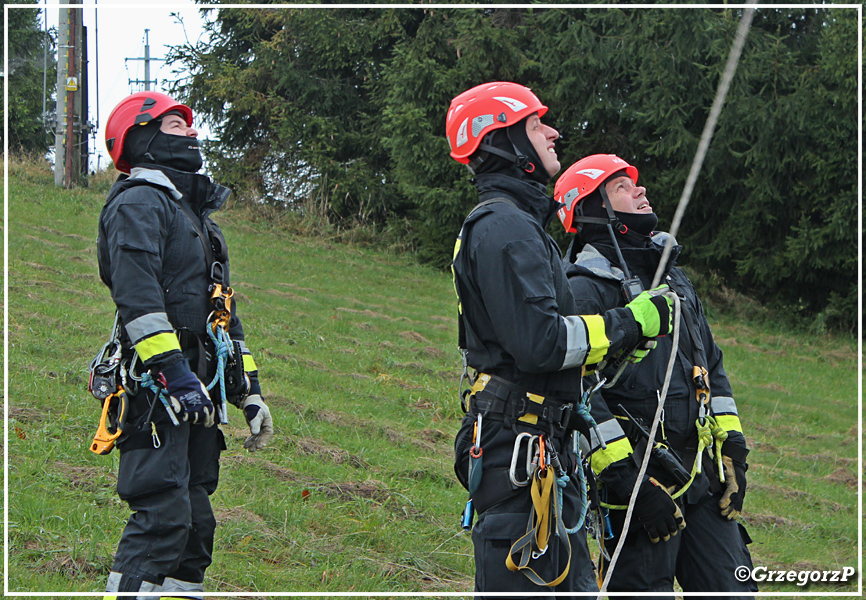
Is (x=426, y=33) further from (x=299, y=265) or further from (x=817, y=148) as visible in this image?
(x=817, y=148)

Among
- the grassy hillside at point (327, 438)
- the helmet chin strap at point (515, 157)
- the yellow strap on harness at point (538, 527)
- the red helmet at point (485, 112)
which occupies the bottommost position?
the grassy hillside at point (327, 438)

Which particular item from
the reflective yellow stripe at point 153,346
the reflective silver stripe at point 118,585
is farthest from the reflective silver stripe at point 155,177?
the reflective silver stripe at point 118,585

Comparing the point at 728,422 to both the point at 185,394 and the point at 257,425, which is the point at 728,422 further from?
the point at 185,394

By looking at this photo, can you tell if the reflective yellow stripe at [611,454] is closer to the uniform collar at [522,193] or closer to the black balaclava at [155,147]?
the uniform collar at [522,193]

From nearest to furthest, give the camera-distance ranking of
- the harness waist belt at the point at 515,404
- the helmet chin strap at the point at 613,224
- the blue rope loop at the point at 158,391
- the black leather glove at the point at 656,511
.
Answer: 1. the harness waist belt at the point at 515,404
2. the blue rope loop at the point at 158,391
3. the black leather glove at the point at 656,511
4. the helmet chin strap at the point at 613,224

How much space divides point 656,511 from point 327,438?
3.89 m

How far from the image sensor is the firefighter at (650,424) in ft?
11.1

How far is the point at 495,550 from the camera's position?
275cm

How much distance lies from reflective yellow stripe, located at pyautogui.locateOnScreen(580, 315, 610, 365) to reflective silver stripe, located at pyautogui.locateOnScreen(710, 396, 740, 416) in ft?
4.65

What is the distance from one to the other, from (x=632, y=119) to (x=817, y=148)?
135 inches

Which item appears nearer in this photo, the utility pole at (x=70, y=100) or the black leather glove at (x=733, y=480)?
the black leather glove at (x=733, y=480)

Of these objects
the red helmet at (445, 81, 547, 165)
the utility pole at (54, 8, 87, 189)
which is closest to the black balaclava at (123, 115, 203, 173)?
the red helmet at (445, 81, 547, 165)

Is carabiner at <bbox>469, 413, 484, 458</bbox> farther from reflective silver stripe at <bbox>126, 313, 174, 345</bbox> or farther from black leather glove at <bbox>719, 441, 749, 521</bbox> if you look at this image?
black leather glove at <bbox>719, 441, 749, 521</bbox>

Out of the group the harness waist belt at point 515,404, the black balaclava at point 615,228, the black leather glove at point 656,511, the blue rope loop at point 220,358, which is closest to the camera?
the harness waist belt at point 515,404
